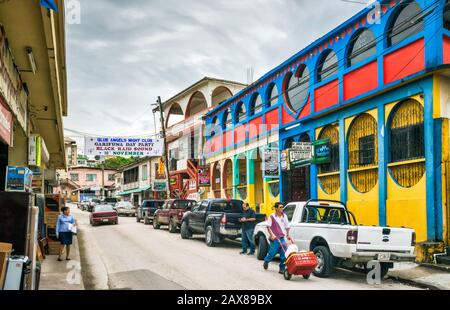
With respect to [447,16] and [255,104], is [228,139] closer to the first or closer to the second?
[255,104]

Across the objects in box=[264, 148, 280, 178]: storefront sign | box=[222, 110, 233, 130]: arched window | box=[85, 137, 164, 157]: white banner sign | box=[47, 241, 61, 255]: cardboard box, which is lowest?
box=[47, 241, 61, 255]: cardboard box

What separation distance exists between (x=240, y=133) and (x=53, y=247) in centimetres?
1570

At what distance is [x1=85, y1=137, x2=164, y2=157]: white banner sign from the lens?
28.9 metres

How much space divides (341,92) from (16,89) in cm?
1195

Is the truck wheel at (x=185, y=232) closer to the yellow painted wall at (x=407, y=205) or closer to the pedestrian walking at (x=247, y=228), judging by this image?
the pedestrian walking at (x=247, y=228)

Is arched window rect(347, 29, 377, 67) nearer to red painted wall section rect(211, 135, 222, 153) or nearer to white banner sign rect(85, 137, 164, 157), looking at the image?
red painted wall section rect(211, 135, 222, 153)

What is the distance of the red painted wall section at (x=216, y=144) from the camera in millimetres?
31958

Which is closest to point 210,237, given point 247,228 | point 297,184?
point 247,228

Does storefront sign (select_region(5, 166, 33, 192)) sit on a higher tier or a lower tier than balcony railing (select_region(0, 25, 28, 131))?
lower

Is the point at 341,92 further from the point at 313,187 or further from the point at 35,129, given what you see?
the point at 35,129

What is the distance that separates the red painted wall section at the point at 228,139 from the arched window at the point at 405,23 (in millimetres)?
15000

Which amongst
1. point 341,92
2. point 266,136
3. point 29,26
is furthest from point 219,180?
point 29,26

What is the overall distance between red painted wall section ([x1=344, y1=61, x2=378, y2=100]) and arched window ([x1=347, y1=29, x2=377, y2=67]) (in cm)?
49

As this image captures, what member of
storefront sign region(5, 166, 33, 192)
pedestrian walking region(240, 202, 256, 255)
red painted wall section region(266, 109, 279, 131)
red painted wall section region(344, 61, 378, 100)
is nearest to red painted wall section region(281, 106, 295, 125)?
red painted wall section region(266, 109, 279, 131)
